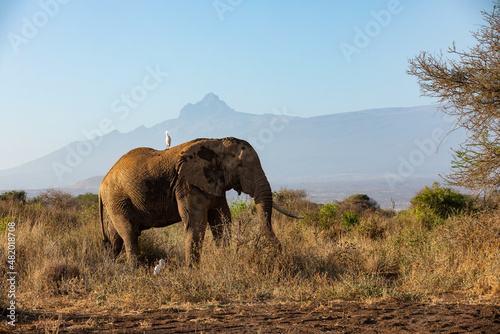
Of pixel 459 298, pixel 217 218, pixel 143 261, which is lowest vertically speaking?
pixel 459 298

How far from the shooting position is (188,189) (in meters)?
9.95

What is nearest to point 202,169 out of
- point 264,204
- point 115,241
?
point 264,204

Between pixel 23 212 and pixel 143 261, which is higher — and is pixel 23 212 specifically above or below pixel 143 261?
above

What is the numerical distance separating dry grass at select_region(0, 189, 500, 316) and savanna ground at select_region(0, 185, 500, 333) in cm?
2

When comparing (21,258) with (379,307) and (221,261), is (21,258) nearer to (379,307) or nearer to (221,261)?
(221,261)

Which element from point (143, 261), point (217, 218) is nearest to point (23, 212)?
point (143, 261)

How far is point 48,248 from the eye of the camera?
10.8 meters

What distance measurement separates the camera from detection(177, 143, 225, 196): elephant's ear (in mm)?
9906

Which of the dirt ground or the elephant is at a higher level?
the elephant

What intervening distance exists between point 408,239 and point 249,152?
436cm

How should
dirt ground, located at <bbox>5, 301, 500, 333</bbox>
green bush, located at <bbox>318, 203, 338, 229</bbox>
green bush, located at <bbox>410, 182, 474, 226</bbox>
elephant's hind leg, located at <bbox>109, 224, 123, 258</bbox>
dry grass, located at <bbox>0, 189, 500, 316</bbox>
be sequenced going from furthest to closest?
green bush, located at <bbox>410, 182, 474, 226</bbox>
green bush, located at <bbox>318, 203, 338, 229</bbox>
elephant's hind leg, located at <bbox>109, 224, 123, 258</bbox>
dry grass, located at <bbox>0, 189, 500, 316</bbox>
dirt ground, located at <bbox>5, 301, 500, 333</bbox>

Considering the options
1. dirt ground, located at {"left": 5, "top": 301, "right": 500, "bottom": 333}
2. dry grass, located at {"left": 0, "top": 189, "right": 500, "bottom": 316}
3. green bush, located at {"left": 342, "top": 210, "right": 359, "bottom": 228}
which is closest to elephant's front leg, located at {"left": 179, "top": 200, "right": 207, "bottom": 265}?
dry grass, located at {"left": 0, "top": 189, "right": 500, "bottom": 316}

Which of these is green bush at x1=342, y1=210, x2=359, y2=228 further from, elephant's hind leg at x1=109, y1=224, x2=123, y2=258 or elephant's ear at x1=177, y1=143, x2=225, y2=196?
elephant's hind leg at x1=109, y1=224, x2=123, y2=258

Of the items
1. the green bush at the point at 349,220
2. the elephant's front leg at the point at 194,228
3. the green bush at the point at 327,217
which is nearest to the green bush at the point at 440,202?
the green bush at the point at 349,220
